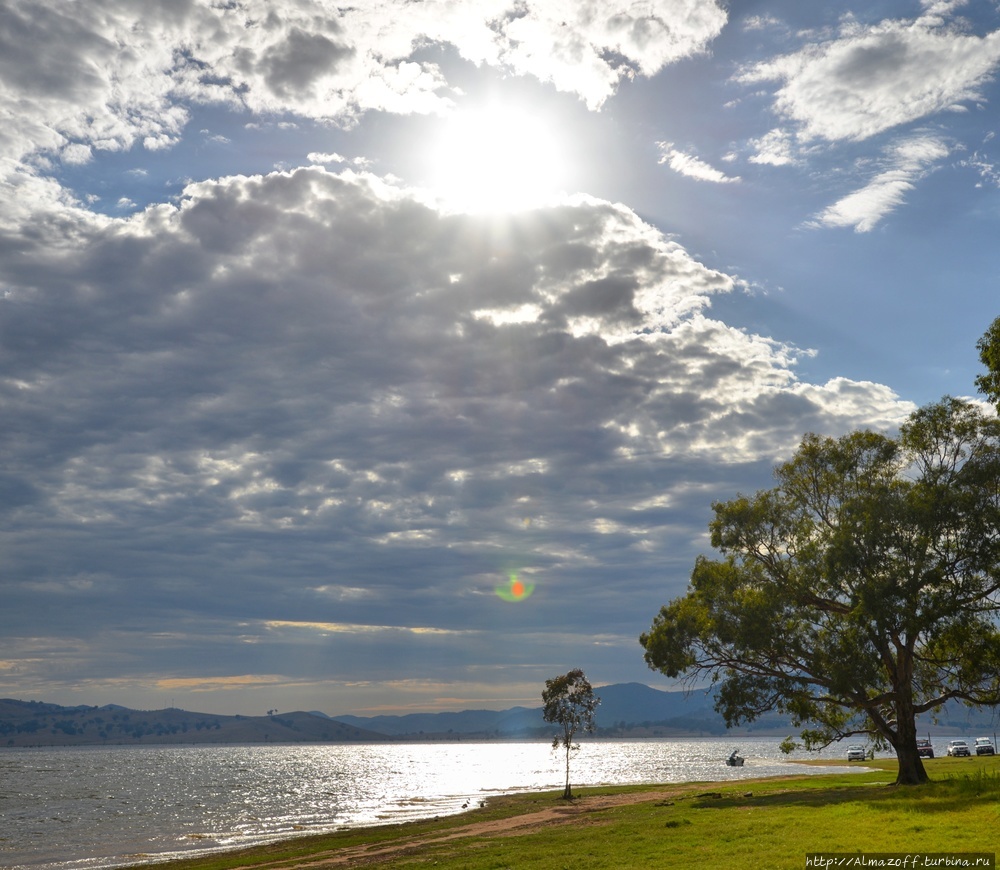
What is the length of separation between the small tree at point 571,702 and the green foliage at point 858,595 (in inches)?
1048

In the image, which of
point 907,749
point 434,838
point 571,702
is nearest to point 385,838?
point 434,838

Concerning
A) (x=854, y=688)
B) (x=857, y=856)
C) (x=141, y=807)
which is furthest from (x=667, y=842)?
(x=141, y=807)

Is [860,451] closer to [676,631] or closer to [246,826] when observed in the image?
[676,631]

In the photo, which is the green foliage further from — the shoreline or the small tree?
the small tree

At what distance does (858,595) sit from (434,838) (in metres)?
32.7

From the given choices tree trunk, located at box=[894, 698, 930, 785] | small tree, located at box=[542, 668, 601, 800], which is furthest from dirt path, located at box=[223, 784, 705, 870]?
tree trunk, located at box=[894, 698, 930, 785]

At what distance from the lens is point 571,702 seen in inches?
3177

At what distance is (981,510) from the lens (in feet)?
148

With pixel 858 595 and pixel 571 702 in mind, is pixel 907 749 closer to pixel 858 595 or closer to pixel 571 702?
pixel 858 595

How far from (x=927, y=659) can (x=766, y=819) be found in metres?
18.7

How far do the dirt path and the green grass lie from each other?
1.16ft

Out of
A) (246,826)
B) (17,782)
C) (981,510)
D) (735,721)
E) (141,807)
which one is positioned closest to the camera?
(981,510)

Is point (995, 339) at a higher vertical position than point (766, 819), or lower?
higher

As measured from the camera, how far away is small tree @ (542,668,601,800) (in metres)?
80.2
